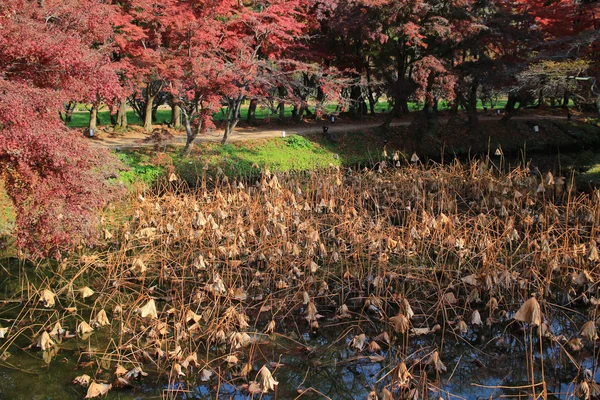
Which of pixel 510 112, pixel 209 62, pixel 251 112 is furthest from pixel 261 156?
pixel 510 112

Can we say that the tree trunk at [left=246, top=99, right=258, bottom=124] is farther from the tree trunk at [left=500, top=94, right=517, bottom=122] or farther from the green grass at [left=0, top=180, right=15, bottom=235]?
the green grass at [left=0, top=180, right=15, bottom=235]

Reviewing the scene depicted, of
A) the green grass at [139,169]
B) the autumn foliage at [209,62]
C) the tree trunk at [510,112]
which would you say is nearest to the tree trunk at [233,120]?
the autumn foliage at [209,62]

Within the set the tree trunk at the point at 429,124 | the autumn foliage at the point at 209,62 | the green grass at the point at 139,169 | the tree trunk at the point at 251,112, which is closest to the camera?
the autumn foliage at the point at 209,62

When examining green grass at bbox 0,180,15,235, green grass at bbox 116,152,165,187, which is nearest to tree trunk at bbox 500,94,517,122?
green grass at bbox 116,152,165,187

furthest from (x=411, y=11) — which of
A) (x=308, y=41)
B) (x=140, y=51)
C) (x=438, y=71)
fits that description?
(x=140, y=51)

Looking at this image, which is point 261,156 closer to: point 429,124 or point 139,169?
point 139,169

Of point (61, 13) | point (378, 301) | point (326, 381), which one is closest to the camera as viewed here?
point (326, 381)

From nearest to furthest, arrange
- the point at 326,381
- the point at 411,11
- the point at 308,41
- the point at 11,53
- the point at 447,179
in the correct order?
the point at 326,381, the point at 11,53, the point at 447,179, the point at 411,11, the point at 308,41

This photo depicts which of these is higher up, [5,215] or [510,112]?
[510,112]

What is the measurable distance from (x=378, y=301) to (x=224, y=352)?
1973mm

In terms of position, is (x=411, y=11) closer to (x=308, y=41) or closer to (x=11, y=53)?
(x=308, y=41)

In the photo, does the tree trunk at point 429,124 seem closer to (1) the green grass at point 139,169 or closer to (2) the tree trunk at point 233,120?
(2) the tree trunk at point 233,120

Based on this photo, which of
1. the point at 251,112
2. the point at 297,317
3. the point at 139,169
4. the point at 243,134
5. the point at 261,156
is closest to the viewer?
the point at 297,317

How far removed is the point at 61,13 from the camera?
35.9 ft
